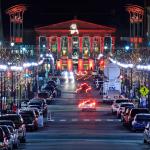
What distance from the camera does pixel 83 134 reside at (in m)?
49.4

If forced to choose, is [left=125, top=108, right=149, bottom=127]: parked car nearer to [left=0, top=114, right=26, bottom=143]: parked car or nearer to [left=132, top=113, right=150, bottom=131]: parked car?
[left=132, top=113, right=150, bottom=131]: parked car

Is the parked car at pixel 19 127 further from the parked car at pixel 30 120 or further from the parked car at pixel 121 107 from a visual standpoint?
the parked car at pixel 121 107

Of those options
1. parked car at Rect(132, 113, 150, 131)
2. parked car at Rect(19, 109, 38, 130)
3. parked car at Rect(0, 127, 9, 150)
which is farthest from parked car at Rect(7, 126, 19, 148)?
parked car at Rect(132, 113, 150, 131)

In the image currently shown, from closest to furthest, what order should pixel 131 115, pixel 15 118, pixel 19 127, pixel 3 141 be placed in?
pixel 3 141 < pixel 19 127 < pixel 15 118 < pixel 131 115

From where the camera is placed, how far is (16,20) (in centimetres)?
13912

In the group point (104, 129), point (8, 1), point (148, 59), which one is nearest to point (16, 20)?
point (8, 1)

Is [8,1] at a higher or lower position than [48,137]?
higher

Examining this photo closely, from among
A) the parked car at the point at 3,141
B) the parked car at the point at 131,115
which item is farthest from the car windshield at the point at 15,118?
the parked car at the point at 3,141

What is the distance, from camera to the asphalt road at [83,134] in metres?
40.2

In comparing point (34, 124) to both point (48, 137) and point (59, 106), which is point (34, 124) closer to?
point (48, 137)

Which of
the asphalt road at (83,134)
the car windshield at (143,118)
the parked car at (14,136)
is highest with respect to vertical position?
the car windshield at (143,118)

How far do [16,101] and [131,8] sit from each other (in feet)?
180

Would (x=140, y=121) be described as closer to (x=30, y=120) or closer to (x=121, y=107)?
(x=30, y=120)

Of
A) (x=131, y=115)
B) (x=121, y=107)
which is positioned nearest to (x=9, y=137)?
(x=131, y=115)
